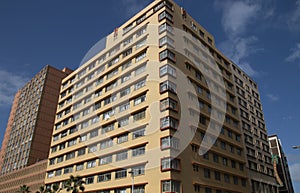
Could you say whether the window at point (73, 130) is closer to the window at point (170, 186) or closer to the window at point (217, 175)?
the window at point (170, 186)

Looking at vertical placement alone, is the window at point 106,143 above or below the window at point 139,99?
below

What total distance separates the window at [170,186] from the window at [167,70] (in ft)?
60.1

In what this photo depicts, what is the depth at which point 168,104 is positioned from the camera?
45281mm

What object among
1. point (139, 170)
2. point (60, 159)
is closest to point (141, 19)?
point (139, 170)

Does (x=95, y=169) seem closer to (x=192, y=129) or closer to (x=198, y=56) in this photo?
(x=192, y=129)

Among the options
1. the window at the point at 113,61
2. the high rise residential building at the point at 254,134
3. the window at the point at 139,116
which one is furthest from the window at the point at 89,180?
the high rise residential building at the point at 254,134

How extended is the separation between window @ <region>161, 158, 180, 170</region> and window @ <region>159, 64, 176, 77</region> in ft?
49.5

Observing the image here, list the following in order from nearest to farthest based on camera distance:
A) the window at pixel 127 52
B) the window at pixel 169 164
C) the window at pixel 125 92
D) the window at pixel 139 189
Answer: the window at pixel 169 164 → the window at pixel 139 189 → the window at pixel 125 92 → the window at pixel 127 52

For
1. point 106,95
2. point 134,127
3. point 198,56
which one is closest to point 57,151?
point 106,95

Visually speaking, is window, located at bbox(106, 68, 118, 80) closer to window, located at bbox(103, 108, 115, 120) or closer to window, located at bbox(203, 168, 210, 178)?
window, located at bbox(103, 108, 115, 120)

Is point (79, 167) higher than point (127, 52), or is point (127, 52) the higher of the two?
point (127, 52)

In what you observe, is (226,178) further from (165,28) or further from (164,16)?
(164,16)

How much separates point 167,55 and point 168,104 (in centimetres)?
989

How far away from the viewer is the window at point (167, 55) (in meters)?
50.0
